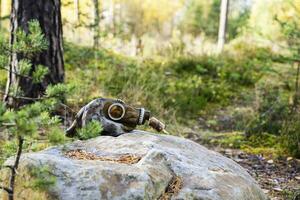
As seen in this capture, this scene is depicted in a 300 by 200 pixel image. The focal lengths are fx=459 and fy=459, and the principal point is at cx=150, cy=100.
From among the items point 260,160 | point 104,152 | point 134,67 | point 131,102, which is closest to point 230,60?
point 134,67

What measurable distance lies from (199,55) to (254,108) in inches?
109

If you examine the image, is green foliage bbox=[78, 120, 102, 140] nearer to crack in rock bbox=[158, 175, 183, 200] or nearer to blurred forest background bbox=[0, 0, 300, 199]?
blurred forest background bbox=[0, 0, 300, 199]

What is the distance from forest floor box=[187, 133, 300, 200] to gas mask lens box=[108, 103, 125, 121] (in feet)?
4.42

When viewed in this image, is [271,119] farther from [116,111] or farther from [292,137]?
[116,111]

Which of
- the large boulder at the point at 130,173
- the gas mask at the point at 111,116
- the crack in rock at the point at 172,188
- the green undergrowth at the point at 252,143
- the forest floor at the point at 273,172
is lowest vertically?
the forest floor at the point at 273,172

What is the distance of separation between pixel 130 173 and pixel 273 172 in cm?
250

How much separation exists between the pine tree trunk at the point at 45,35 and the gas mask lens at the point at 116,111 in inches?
73.9

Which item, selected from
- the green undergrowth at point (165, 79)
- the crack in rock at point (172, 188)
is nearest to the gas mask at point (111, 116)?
the crack in rock at point (172, 188)

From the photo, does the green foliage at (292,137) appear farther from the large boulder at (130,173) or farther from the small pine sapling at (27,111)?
the small pine sapling at (27,111)

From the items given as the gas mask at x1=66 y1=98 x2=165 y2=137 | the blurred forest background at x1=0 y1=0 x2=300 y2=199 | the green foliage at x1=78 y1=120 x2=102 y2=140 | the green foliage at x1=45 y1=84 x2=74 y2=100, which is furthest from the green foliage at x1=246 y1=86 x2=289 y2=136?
the green foliage at x1=45 y1=84 x2=74 y2=100

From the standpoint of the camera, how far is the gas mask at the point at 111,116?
9.86 ft

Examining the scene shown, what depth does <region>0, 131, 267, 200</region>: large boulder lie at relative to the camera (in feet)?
6.81

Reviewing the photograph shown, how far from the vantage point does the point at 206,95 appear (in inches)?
298

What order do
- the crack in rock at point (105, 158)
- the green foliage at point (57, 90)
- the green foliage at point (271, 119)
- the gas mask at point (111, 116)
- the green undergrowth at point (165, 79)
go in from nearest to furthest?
1. the green foliage at point (57, 90)
2. the crack in rock at point (105, 158)
3. the gas mask at point (111, 116)
4. the green foliage at point (271, 119)
5. the green undergrowth at point (165, 79)
